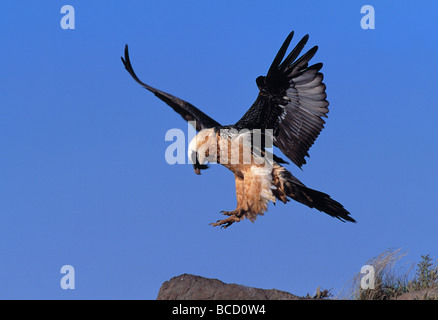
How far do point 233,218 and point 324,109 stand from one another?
1865 mm

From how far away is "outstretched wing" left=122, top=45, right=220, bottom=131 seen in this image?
755cm

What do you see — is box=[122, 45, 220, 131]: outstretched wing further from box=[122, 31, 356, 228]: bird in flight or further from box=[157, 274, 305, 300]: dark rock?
box=[157, 274, 305, 300]: dark rock

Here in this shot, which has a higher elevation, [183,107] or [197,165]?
[183,107]

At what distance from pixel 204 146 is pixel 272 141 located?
0.93 metres

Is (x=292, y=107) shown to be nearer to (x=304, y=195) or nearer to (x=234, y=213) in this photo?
(x=304, y=195)

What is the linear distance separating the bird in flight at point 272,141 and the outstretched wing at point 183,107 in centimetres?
27

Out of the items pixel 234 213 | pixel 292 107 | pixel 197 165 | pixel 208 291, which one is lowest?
pixel 208 291

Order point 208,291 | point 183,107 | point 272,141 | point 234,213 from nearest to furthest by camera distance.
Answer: point 208,291 < point 234,213 < point 272,141 < point 183,107

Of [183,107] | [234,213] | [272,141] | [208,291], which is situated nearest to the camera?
[208,291]

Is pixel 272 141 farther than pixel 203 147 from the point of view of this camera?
Yes

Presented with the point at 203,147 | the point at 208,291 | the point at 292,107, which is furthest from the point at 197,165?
the point at 208,291

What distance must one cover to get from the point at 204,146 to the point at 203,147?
0.7 inches

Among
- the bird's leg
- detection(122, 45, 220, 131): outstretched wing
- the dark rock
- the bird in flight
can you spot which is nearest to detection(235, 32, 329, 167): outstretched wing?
the bird in flight

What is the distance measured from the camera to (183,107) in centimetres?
779
